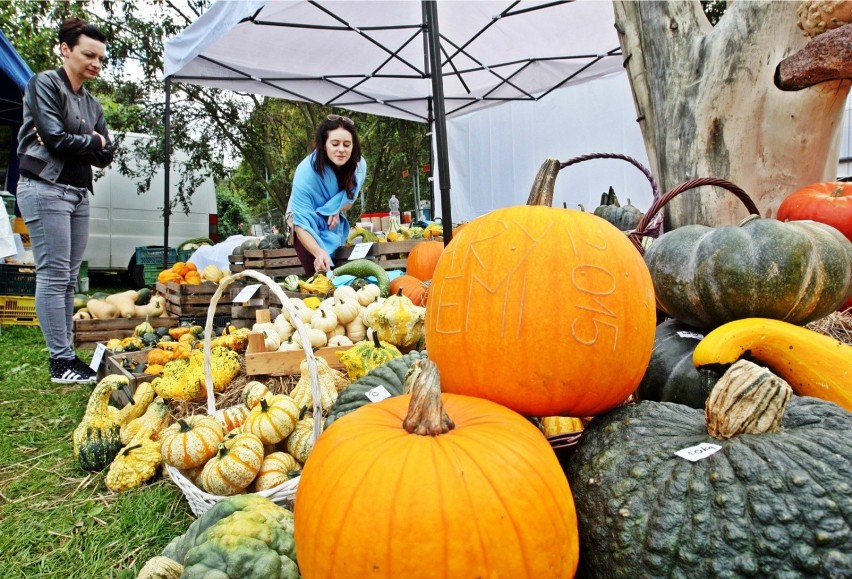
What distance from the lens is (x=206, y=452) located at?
5.82 ft

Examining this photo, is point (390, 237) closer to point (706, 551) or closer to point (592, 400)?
point (592, 400)

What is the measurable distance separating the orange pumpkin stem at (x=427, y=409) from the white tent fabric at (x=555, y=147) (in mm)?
6321

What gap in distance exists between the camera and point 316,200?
438 cm

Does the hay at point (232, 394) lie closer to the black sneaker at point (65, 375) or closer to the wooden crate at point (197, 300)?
the black sneaker at point (65, 375)

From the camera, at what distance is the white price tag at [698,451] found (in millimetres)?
814

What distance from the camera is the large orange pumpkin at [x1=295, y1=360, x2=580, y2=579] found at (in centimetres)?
69

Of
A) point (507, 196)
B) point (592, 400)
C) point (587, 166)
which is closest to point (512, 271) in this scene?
point (592, 400)

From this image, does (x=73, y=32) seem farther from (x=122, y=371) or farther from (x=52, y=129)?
(x=122, y=371)

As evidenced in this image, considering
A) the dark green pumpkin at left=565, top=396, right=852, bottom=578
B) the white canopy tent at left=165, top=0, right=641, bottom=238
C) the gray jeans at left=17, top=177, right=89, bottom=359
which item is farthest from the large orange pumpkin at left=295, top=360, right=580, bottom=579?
the white canopy tent at left=165, top=0, right=641, bottom=238

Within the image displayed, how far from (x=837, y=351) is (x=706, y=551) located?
0.73 m

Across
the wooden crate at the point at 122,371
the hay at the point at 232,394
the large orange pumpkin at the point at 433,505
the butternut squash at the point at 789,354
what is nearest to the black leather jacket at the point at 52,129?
the wooden crate at the point at 122,371

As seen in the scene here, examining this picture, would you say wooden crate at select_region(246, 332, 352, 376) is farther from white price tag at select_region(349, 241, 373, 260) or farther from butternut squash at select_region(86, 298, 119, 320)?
butternut squash at select_region(86, 298, 119, 320)

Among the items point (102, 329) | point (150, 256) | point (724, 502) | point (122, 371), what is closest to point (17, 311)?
point (102, 329)

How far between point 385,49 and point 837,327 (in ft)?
16.4
